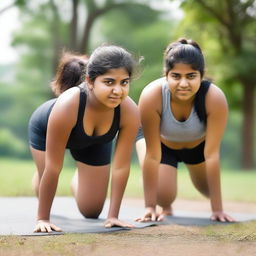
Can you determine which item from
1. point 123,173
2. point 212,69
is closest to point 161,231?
point 123,173

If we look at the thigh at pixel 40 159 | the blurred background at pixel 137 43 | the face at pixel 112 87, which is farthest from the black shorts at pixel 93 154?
the blurred background at pixel 137 43

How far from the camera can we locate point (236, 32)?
1744 cm

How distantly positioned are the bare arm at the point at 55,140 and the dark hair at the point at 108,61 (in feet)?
0.77

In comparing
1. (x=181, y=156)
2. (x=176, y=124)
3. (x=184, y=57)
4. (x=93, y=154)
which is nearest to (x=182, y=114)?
(x=176, y=124)

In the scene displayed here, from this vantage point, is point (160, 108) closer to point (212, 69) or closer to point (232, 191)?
point (232, 191)

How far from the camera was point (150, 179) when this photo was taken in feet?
15.8

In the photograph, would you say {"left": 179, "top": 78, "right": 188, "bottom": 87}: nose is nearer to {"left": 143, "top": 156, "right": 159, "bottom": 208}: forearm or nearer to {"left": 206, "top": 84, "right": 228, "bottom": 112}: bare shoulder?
{"left": 206, "top": 84, "right": 228, "bottom": 112}: bare shoulder

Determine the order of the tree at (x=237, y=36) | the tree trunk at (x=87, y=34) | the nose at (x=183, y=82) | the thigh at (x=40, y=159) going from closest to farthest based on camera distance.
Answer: the nose at (x=183, y=82) → the thigh at (x=40, y=159) → the tree at (x=237, y=36) → the tree trunk at (x=87, y=34)

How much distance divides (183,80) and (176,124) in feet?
1.54

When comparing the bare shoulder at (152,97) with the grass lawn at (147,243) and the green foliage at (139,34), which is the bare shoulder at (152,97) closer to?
the grass lawn at (147,243)

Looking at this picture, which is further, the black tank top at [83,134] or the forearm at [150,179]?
the forearm at [150,179]

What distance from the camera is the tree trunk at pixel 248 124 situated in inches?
690

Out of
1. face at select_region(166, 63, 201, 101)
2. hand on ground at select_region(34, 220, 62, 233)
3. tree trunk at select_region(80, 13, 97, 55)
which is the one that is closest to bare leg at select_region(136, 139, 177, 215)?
face at select_region(166, 63, 201, 101)

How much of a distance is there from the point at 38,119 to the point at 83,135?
840 mm
